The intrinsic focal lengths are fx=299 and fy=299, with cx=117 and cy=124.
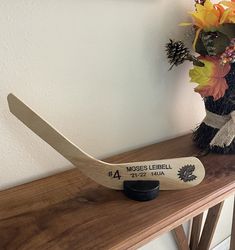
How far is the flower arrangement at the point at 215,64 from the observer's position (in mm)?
653

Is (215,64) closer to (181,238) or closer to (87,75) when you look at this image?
(87,75)

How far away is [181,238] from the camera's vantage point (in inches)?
39.3

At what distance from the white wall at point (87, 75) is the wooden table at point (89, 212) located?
7cm

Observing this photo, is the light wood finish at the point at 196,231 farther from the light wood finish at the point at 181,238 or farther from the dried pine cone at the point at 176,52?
the dried pine cone at the point at 176,52

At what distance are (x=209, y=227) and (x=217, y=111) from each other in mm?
505

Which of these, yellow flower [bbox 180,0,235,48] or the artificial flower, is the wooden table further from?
yellow flower [bbox 180,0,235,48]

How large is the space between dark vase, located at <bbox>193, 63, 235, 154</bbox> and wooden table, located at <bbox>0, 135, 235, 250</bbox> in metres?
0.08

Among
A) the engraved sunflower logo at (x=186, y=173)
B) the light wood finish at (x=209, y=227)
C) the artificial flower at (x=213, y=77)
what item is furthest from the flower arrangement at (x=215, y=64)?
the light wood finish at (x=209, y=227)

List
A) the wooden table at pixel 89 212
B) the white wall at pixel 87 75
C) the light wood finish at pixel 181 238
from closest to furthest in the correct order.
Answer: the wooden table at pixel 89 212 < the white wall at pixel 87 75 < the light wood finish at pixel 181 238

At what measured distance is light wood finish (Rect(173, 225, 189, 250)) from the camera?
99 centimetres

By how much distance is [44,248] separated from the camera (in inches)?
17.0

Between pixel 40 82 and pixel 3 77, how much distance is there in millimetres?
70

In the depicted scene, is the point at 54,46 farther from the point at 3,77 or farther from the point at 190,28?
the point at 190,28

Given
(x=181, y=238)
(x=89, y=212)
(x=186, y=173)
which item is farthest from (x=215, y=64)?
(x=181, y=238)
